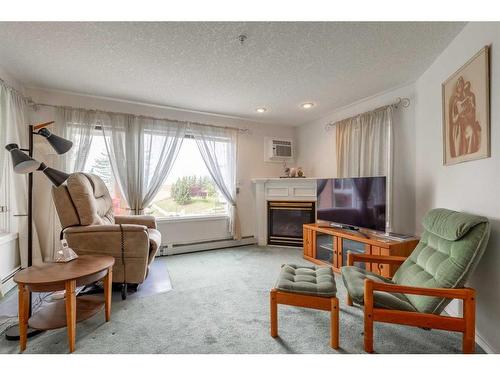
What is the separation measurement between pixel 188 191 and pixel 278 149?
188 centimetres

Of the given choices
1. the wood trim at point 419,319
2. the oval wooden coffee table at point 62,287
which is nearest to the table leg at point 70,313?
the oval wooden coffee table at point 62,287

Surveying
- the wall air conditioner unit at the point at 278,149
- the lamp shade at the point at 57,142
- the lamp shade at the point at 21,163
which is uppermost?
the wall air conditioner unit at the point at 278,149

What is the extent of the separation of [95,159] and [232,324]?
287cm

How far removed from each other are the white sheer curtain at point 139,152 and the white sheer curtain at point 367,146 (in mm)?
2556

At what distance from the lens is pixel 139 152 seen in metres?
3.35

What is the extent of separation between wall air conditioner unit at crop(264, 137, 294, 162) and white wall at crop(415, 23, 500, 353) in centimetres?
237

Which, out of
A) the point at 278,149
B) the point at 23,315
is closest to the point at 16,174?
the point at 23,315

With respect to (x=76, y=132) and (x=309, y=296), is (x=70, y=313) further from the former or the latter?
(x=76, y=132)

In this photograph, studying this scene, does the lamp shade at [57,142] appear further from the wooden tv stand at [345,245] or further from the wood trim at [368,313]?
the wooden tv stand at [345,245]

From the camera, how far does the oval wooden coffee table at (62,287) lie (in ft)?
4.75
